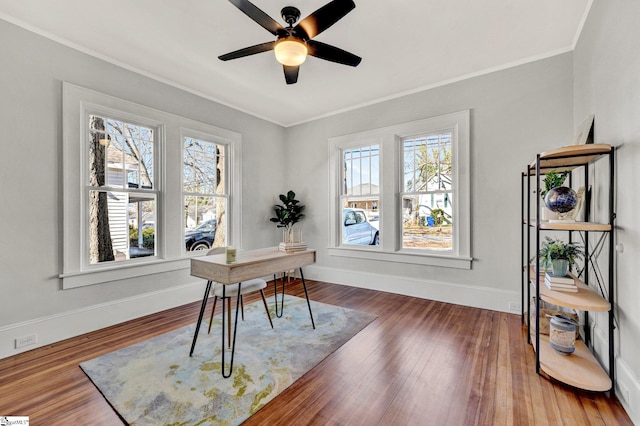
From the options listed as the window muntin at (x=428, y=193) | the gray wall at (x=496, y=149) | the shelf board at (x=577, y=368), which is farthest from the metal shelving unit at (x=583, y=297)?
the window muntin at (x=428, y=193)

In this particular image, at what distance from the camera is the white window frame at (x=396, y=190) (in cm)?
359

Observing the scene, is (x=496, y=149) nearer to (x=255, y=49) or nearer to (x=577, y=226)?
(x=577, y=226)

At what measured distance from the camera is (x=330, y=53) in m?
2.38

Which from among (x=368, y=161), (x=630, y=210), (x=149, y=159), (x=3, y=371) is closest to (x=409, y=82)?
(x=368, y=161)

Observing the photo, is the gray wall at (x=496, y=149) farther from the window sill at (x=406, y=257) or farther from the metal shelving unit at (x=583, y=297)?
the metal shelving unit at (x=583, y=297)

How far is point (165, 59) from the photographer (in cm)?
313

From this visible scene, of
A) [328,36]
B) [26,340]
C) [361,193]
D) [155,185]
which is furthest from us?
[361,193]

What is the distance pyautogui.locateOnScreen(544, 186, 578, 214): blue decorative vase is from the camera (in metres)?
2.02

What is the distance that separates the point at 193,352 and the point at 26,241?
6.08 ft

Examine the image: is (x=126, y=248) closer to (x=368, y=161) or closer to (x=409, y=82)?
(x=368, y=161)

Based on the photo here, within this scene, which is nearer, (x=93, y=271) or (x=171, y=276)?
(x=93, y=271)

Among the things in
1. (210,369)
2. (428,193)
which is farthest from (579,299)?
(210,369)

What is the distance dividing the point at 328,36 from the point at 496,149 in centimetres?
235

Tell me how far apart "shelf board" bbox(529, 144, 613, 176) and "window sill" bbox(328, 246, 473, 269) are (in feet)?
4.66
